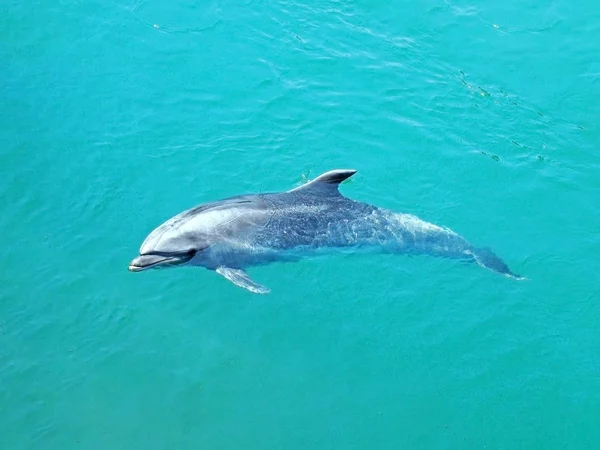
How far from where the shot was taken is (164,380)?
11734 millimetres

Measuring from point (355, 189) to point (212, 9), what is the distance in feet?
22.7

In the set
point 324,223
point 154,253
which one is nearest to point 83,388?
point 154,253

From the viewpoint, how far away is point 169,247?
1106cm

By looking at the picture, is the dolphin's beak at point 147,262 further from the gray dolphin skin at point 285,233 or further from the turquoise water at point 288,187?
the turquoise water at point 288,187

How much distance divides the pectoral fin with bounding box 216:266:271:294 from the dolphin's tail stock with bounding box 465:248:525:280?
12.6 feet

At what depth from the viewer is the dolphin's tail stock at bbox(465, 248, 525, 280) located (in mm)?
12703

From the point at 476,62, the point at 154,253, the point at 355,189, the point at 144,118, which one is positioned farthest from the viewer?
the point at 476,62

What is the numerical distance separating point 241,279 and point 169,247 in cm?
118

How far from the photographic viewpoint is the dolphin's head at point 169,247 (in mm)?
11008

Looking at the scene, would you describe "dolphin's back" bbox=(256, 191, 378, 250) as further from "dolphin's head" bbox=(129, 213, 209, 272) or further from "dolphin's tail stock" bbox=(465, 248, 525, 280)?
"dolphin's tail stock" bbox=(465, 248, 525, 280)

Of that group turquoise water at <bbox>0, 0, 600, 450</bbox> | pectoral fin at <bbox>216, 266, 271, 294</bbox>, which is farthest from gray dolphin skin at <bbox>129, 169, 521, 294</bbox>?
turquoise water at <bbox>0, 0, 600, 450</bbox>

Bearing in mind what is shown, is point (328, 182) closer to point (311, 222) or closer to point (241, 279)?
point (311, 222)

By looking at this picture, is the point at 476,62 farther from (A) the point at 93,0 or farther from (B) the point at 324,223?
(A) the point at 93,0

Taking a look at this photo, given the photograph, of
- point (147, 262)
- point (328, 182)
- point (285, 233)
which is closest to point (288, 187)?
point (328, 182)
